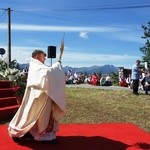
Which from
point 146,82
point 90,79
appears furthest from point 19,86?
point 90,79

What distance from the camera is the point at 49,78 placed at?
8.40 metres

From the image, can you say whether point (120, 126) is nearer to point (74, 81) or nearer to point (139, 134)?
point (139, 134)

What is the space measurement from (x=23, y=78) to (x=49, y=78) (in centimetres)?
734

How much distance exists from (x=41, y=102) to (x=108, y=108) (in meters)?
6.83

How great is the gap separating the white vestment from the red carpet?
0.92 ft

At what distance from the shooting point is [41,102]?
28.2ft

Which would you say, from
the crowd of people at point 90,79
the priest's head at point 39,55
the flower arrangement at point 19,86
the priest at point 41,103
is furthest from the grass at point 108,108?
the crowd of people at point 90,79

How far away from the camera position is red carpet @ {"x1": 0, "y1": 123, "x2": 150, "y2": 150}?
27.7ft

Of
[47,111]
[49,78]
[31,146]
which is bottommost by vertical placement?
[31,146]

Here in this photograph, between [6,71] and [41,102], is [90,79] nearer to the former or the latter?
[6,71]

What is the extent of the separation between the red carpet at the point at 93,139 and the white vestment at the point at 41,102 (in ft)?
0.92

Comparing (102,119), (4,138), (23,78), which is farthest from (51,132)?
(23,78)

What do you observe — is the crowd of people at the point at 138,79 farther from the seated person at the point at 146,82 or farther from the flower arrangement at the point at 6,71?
the flower arrangement at the point at 6,71

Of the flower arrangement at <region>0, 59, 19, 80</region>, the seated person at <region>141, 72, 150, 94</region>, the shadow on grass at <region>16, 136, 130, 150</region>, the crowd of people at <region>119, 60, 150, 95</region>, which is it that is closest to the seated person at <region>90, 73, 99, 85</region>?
the crowd of people at <region>119, 60, 150, 95</region>
